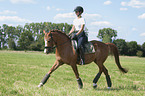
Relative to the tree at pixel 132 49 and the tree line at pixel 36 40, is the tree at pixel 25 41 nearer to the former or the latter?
the tree line at pixel 36 40

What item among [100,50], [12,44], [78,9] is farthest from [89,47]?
[12,44]

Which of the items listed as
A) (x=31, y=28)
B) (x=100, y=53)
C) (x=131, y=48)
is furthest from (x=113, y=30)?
(x=100, y=53)

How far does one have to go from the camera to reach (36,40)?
3529 inches

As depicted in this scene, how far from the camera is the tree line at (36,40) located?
267 ft

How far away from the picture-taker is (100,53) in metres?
8.24

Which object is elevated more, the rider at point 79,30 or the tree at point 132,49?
the rider at point 79,30

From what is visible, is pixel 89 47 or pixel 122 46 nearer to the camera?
pixel 89 47

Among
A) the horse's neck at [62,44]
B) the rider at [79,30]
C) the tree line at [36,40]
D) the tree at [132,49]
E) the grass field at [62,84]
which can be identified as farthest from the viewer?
the tree at [132,49]

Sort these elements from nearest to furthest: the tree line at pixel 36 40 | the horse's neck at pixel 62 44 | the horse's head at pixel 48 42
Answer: the horse's head at pixel 48 42, the horse's neck at pixel 62 44, the tree line at pixel 36 40

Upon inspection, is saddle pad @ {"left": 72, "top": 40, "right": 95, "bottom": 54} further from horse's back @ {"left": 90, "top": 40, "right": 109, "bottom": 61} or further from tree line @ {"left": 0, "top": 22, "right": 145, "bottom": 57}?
tree line @ {"left": 0, "top": 22, "right": 145, "bottom": 57}

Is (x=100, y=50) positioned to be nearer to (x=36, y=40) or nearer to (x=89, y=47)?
(x=89, y=47)

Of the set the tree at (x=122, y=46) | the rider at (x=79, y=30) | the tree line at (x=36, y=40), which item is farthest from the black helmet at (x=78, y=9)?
the tree at (x=122, y=46)

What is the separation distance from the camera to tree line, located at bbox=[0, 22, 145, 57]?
81.5 m

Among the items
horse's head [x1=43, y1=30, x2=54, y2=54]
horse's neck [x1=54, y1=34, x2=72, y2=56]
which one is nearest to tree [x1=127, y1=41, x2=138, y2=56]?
horse's neck [x1=54, y1=34, x2=72, y2=56]
